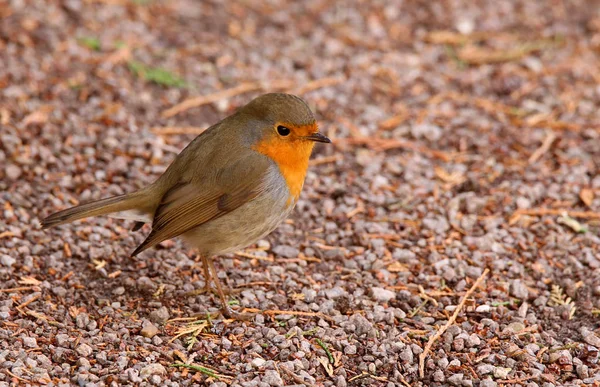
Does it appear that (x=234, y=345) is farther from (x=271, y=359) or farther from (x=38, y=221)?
(x=38, y=221)

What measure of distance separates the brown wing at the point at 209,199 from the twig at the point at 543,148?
234cm

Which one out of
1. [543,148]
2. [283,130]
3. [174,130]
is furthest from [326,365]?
[543,148]

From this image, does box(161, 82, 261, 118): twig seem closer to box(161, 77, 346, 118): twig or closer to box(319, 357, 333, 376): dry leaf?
box(161, 77, 346, 118): twig

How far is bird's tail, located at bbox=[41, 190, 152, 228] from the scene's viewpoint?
410 cm

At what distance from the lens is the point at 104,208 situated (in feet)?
13.7

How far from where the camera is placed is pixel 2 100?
222 inches

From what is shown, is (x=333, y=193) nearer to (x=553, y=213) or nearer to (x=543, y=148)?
(x=553, y=213)

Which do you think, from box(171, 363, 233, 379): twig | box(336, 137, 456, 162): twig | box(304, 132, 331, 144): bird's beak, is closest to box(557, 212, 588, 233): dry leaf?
box(336, 137, 456, 162): twig

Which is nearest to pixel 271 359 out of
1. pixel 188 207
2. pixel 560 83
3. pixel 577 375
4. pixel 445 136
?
pixel 188 207

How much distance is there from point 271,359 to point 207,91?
305cm

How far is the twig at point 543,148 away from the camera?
18.7ft

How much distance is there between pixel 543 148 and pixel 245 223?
264 centimetres

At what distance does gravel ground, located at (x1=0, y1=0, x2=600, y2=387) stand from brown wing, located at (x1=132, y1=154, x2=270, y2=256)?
41 cm

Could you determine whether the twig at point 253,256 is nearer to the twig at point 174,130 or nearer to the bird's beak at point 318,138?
the bird's beak at point 318,138
